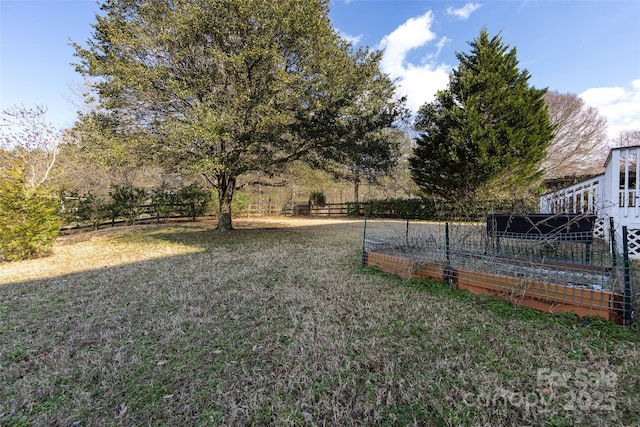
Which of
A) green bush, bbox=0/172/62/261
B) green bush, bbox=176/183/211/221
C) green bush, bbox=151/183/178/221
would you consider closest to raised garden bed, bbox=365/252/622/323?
green bush, bbox=0/172/62/261

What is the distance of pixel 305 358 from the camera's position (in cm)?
187

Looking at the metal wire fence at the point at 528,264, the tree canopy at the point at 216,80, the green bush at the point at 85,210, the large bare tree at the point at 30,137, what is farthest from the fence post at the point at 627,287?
the green bush at the point at 85,210

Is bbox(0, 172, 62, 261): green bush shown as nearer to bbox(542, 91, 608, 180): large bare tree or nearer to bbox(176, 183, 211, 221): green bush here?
bbox(176, 183, 211, 221): green bush

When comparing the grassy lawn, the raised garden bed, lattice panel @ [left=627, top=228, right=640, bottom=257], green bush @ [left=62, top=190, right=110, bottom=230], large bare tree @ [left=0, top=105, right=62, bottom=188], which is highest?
large bare tree @ [left=0, top=105, right=62, bottom=188]

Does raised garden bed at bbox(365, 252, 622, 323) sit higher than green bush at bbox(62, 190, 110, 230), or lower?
lower

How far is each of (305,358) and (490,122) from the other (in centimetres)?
1262

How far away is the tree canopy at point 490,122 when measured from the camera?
10344 millimetres

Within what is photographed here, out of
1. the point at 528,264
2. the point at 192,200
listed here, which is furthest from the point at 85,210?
the point at 528,264

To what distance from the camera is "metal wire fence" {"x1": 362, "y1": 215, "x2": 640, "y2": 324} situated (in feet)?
7.38

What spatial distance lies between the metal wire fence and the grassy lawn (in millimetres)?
187

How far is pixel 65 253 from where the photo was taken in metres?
6.07

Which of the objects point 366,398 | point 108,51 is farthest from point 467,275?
point 108,51

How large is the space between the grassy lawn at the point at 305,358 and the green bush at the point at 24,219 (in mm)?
2550

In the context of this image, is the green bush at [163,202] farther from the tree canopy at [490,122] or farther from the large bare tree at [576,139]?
the large bare tree at [576,139]
